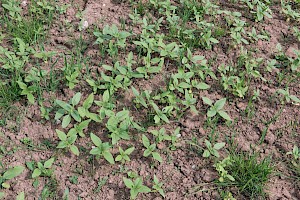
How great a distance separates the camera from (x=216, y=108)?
313 cm

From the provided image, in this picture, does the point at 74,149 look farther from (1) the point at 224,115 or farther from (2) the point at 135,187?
(1) the point at 224,115

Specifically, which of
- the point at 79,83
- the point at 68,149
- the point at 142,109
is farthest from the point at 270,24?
the point at 68,149

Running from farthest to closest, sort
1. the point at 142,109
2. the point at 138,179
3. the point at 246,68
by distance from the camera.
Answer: the point at 246,68 → the point at 142,109 → the point at 138,179

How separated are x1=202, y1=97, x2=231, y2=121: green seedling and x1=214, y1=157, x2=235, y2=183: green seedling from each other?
0.38m

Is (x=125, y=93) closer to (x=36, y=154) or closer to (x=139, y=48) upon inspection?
(x=139, y=48)

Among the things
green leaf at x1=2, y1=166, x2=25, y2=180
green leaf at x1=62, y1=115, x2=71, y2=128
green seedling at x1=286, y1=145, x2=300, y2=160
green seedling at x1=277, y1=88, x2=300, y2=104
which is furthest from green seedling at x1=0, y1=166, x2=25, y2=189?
green seedling at x1=277, y1=88, x2=300, y2=104

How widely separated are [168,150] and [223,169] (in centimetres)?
43

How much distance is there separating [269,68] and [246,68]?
0.21m

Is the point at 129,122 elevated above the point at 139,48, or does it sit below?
below

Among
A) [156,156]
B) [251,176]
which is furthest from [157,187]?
[251,176]

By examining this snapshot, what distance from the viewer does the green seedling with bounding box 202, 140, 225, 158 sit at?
288 cm

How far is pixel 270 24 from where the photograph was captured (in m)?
3.96

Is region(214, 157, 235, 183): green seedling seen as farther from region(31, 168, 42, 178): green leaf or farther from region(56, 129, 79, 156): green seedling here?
region(31, 168, 42, 178): green leaf

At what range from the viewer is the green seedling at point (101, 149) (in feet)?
9.02
